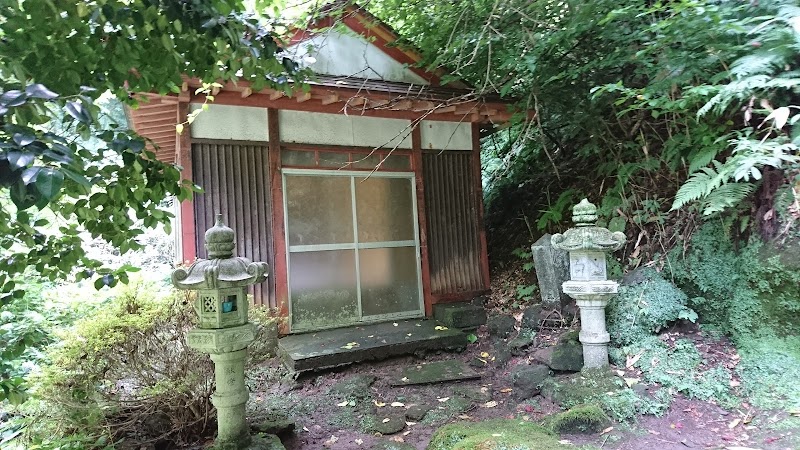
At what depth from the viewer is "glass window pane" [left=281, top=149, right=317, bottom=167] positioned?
19.2 ft

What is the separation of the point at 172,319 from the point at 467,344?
353cm

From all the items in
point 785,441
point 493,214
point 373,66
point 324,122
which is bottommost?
point 785,441

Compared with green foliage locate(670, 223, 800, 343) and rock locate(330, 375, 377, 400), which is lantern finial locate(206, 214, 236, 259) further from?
green foliage locate(670, 223, 800, 343)

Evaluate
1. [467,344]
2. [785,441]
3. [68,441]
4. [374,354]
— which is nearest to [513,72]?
[467,344]

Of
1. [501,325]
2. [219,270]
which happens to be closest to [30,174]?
[219,270]

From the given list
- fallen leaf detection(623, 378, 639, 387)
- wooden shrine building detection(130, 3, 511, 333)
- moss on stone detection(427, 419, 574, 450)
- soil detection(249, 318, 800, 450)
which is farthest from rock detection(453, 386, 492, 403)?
wooden shrine building detection(130, 3, 511, 333)

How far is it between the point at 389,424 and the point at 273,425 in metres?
1.03

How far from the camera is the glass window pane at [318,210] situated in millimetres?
5871

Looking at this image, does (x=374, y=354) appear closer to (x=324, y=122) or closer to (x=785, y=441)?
(x=324, y=122)

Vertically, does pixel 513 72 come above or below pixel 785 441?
above

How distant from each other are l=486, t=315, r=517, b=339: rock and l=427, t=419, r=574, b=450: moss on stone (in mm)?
2109

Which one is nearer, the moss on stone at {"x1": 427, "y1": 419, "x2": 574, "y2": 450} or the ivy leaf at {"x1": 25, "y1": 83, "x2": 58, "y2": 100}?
the ivy leaf at {"x1": 25, "y1": 83, "x2": 58, "y2": 100}

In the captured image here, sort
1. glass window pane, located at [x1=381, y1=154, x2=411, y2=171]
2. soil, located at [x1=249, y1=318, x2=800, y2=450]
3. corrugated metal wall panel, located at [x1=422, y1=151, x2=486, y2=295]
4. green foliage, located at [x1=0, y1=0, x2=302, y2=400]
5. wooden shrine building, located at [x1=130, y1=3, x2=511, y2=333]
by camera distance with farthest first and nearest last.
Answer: corrugated metal wall panel, located at [x1=422, y1=151, x2=486, y2=295] < glass window pane, located at [x1=381, y1=154, x2=411, y2=171] < wooden shrine building, located at [x1=130, y1=3, x2=511, y2=333] < soil, located at [x1=249, y1=318, x2=800, y2=450] < green foliage, located at [x1=0, y1=0, x2=302, y2=400]

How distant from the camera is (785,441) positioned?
2.96 metres
